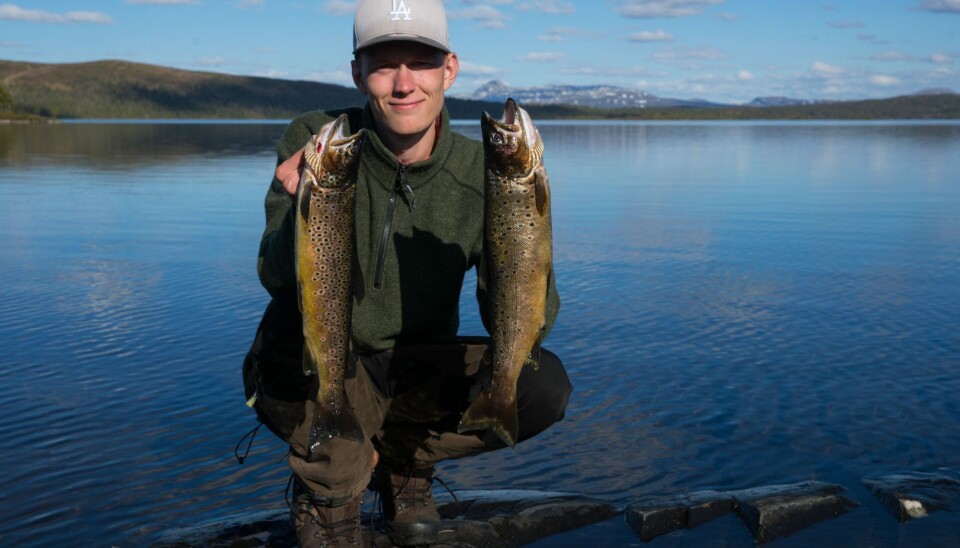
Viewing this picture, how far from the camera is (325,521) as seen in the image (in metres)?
A: 4.60

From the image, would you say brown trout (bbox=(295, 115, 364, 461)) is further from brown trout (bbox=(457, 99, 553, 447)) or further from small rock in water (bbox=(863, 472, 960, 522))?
small rock in water (bbox=(863, 472, 960, 522))

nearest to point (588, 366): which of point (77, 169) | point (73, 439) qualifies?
point (73, 439)

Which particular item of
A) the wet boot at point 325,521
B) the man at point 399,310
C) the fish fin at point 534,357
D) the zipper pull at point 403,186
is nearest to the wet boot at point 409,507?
the man at point 399,310

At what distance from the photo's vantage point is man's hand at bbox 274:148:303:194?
157 inches

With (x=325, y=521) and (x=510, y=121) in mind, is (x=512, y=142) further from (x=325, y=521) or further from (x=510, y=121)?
(x=325, y=521)

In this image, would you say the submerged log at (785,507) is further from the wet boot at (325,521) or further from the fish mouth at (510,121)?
the fish mouth at (510,121)

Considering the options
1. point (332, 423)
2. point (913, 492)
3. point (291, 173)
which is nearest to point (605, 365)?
point (913, 492)

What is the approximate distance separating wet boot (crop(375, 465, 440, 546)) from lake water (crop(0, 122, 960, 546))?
907 mm

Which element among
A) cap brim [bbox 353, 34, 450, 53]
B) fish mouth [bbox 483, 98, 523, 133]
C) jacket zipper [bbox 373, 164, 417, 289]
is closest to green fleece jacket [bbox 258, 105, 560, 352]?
jacket zipper [bbox 373, 164, 417, 289]

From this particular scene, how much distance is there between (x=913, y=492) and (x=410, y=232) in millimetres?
3357

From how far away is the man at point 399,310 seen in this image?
452 cm

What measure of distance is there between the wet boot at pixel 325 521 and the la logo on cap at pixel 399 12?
2.29 metres

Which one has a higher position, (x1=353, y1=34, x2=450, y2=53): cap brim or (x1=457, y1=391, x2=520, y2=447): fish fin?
(x1=353, y1=34, x2=450, y2=53): cap brim

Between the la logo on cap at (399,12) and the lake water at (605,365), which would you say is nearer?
the la logo on cap at (399,12)
